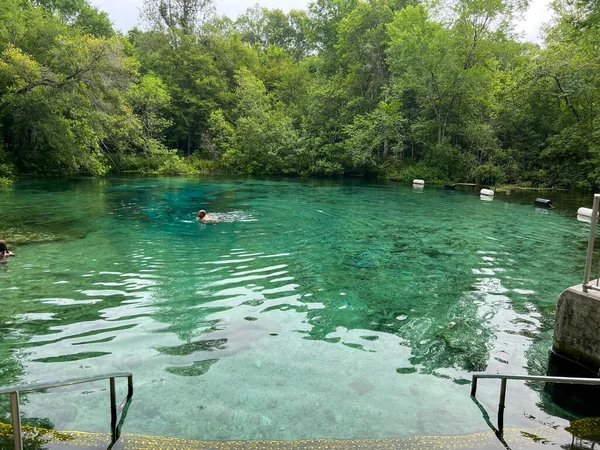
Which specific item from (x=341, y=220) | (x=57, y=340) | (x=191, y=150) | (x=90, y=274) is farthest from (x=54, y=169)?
(x=57, y=340)

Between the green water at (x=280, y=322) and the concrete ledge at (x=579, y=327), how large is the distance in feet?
2.01

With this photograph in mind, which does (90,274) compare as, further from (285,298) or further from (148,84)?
(148,84)

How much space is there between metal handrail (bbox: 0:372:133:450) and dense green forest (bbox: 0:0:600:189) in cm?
2445

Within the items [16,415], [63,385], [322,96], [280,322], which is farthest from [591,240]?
[322,96]

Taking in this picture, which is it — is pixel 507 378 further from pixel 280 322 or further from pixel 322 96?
pixel 322 96

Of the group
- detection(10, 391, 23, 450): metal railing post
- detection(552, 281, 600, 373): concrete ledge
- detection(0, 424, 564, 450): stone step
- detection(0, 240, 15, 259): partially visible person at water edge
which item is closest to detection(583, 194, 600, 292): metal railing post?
detection(552, 281, 600, 373): concrete ledge

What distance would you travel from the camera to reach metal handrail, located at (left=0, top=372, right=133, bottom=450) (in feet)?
7.63

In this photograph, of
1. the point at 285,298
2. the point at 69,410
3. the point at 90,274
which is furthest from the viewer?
the point at 90,274

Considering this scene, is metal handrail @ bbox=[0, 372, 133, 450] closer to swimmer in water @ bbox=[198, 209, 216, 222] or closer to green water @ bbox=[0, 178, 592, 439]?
green water @ bbox=[0, 178, 592, 439]

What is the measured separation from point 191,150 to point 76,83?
2637 cm

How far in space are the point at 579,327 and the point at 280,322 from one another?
3.98 metres

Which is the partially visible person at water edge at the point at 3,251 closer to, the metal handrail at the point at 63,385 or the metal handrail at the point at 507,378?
the metal handrail at the point at 63,385

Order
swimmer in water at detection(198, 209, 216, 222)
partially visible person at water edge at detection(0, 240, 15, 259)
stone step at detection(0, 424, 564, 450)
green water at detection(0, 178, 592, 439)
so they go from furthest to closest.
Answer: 1. swimmer in water at detection(198, 209, 216, 222)
2. partially visible person at water edge at detection(0, 240, 15, 259)
3. green water at detection(0, 178, 592, 439)
4. stone step at detection(0, 424, 564, 450)

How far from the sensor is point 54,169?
31609 millimetres
